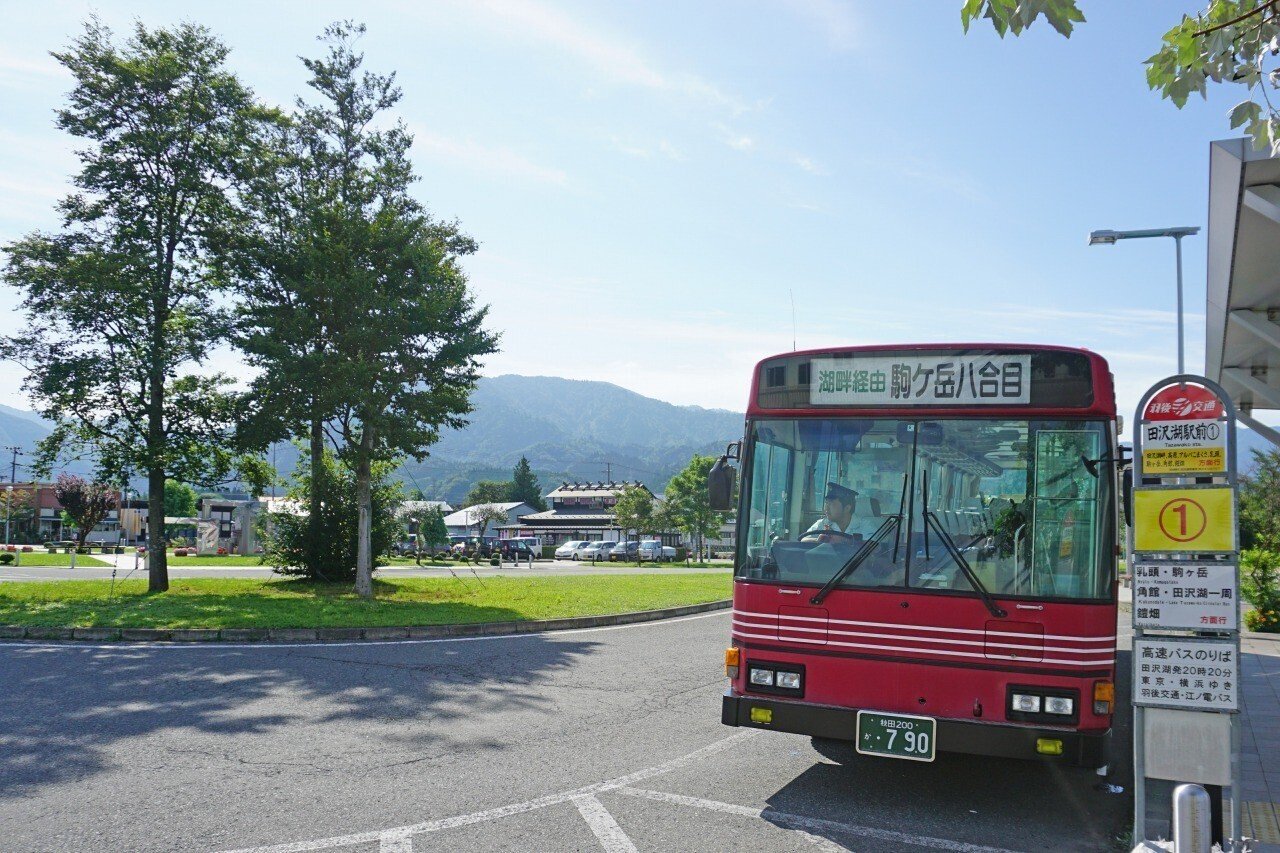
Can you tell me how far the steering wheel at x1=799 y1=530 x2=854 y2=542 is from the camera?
598 centimetres

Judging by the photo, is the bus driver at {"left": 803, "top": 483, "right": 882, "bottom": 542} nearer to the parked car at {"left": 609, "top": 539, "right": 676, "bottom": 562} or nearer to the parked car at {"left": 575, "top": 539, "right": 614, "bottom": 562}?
the parked car at {"left": 609, "top": 539, "right": 676, "bottom": 562}

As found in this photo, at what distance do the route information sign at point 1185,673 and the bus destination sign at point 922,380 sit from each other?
1.70 metres

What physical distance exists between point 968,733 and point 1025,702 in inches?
15.1

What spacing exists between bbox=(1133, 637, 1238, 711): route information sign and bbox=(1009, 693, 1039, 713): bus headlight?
63 cm

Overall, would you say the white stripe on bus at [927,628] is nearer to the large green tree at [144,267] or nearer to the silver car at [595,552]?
the large green tree at [144,267]

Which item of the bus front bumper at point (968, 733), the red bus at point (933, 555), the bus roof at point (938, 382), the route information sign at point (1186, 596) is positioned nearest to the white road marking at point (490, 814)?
the red bus at point (933, 555)

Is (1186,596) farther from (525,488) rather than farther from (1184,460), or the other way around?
(525,488)

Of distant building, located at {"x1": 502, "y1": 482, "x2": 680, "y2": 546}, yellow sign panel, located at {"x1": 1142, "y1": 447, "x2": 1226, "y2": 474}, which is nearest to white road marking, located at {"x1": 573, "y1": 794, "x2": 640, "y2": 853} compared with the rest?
yellow sign panel, located at {"x1": 1142, "y1": 447, "x2": 1226, "y2": 474}

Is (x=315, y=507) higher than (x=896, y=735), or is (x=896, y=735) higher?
(x=315, y=507)

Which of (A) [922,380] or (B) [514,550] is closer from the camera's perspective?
(A) [922,380]

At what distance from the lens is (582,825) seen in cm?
503

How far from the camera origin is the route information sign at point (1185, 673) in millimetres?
4629

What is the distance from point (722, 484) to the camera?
21.4 feet

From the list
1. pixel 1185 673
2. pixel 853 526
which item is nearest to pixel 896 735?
pixel 853 526
